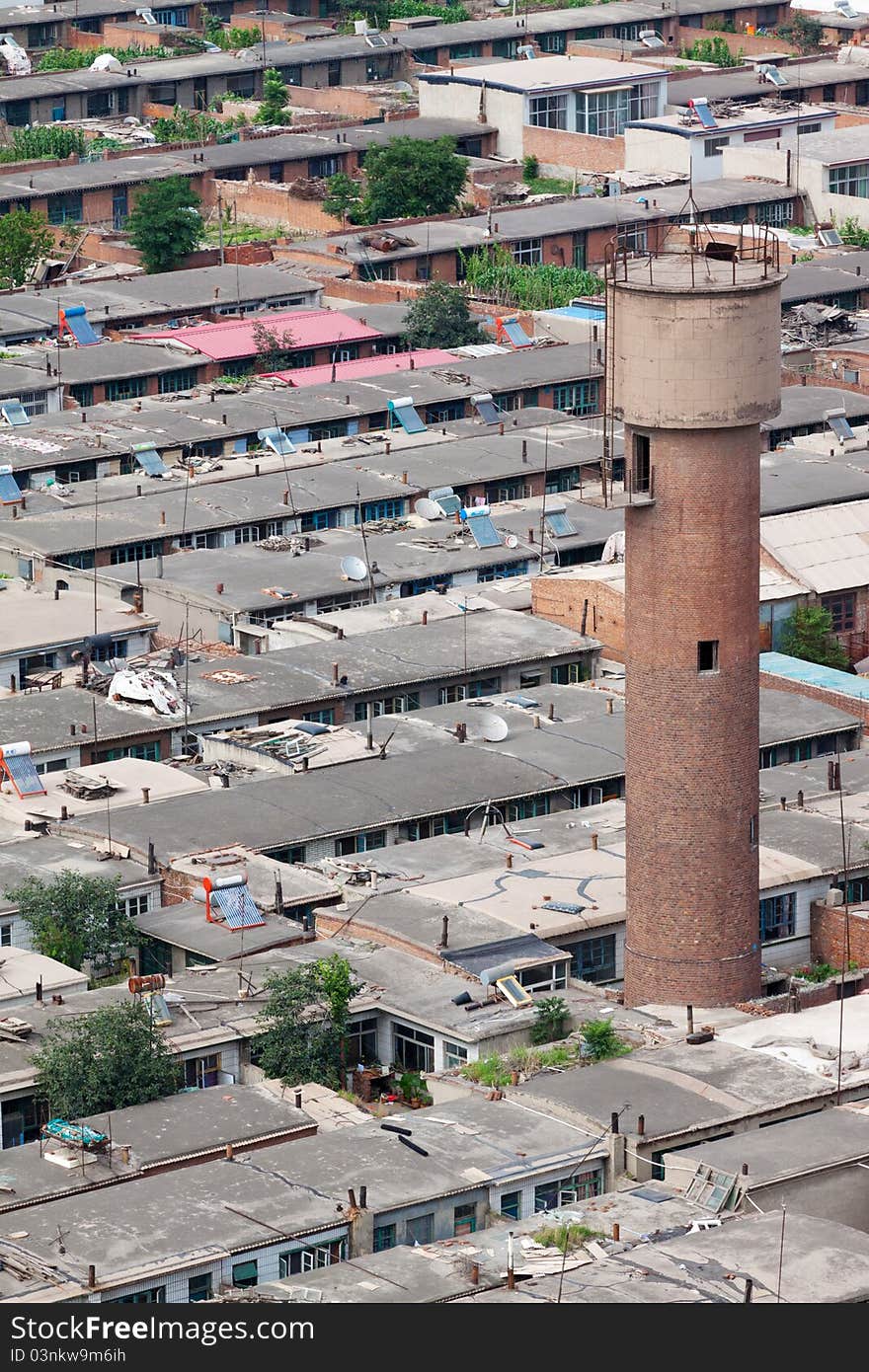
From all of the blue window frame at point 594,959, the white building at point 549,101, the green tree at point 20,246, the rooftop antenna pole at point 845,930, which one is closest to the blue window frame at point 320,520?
the rooftop antenna pole at point 845,930

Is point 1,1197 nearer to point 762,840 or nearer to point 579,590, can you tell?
point 762,840

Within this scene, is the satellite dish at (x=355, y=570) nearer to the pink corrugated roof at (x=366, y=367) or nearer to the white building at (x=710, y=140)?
the pink corrugated roof at (x=366, y=367)

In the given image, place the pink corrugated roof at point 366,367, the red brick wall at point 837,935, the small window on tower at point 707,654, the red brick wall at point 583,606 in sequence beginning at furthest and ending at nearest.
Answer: the pink corrugated roof at point 366,367 < the red brick wall at point 583,606 < the red brick wall at point 837,935 < the small window on tower at point 707,654

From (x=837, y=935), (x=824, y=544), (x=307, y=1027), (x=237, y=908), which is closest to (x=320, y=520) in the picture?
(x=824, y=544)

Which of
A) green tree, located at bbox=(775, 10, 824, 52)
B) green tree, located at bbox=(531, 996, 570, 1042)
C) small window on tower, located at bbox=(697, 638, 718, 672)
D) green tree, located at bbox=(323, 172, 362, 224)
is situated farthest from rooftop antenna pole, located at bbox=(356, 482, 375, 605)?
green tree, located at bbox=(775, 10, 824, 52)

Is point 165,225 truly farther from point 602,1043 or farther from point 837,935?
point 602,1043

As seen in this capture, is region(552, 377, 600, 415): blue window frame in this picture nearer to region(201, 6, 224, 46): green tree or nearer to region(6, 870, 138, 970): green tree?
region(6, 870, 138, 970): green tree

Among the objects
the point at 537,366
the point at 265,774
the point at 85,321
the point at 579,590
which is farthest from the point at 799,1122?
the point at 85,321
